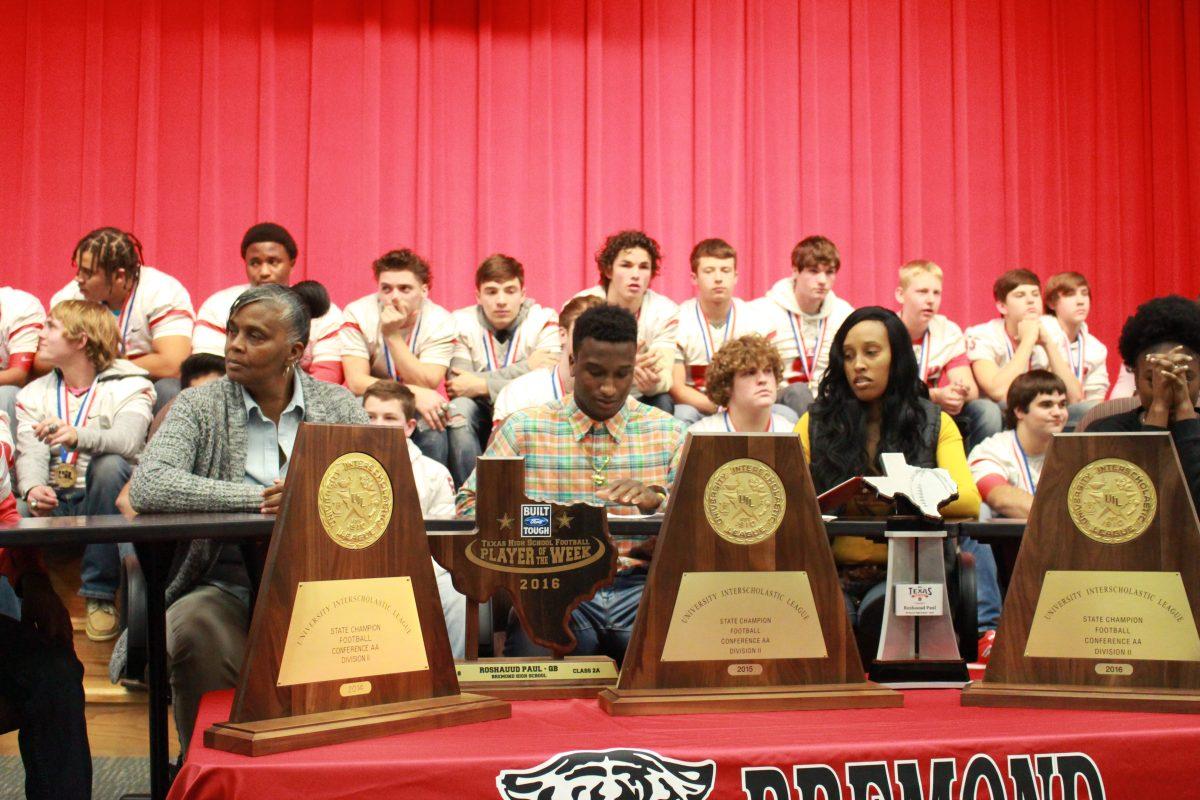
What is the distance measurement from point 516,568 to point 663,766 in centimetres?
48

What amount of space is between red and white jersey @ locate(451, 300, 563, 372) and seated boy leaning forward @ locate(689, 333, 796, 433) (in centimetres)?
121

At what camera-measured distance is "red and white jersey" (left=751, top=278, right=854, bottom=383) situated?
5512 mm

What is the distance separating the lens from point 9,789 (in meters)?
2.97

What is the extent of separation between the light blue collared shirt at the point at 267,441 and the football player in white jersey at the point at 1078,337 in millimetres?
4321

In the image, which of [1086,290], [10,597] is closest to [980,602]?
[10,597]

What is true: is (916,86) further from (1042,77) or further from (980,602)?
(980,602)

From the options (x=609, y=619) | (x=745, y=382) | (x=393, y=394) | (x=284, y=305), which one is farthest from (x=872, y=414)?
(x=393, y=394)

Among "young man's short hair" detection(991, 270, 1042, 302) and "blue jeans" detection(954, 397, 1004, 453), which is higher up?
"young man's short hair" detection(991, 270, 1042, 302)

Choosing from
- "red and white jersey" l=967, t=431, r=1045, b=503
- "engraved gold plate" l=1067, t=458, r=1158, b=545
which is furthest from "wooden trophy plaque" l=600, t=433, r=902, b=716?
"red and white jersey" l=967, t=431, r=1045, b=503

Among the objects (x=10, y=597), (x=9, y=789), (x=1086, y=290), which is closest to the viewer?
(x=10, y=597)

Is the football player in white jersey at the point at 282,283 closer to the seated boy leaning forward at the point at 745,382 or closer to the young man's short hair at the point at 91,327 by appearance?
the young man's short hair at the point at 91,327

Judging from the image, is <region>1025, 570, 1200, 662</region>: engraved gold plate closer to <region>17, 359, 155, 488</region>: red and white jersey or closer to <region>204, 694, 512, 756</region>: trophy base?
<region>204, 694, 512, 756</region>: trophy base

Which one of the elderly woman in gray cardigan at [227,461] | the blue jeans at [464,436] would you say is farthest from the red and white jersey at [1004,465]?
the elderly woman in gray cardigan at [227,461]

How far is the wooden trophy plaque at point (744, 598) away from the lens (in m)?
1.62
